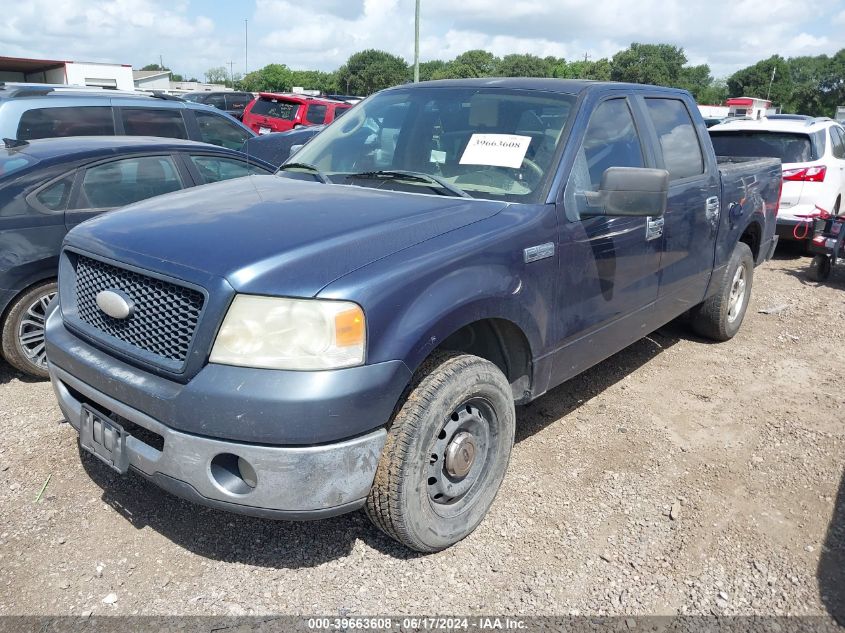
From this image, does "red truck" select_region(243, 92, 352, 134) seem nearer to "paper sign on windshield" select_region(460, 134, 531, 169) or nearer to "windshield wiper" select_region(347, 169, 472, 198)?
"windshield wiper" select_region(347, 169, 472, 198)

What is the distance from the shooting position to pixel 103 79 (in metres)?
24.8

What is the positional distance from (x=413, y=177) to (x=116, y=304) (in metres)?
1.48

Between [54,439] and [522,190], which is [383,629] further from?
[54,439]

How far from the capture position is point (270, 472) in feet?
7.41

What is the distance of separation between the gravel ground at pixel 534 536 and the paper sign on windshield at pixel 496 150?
1.59 meters

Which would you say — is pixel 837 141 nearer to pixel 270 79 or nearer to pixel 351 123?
pixel 351 123

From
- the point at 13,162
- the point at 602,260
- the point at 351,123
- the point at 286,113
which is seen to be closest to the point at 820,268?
the point at 602,260

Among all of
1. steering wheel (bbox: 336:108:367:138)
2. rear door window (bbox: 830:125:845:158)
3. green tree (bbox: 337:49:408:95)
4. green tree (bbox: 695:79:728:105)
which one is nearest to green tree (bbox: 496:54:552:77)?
green tree (bbox: 337:49:408:95)

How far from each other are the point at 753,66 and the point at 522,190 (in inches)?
4650

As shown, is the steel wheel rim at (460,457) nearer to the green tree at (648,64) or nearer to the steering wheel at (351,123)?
the steering wheel at (351,123)

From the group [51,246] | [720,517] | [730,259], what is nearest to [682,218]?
[730,259]

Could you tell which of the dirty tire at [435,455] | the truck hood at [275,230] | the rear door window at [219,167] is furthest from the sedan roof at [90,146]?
the dirty tire at [435,455]

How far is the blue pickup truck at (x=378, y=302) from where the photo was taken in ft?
7.41

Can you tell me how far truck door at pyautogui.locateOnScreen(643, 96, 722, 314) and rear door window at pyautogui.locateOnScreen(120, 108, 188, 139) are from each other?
5268 millimetres
